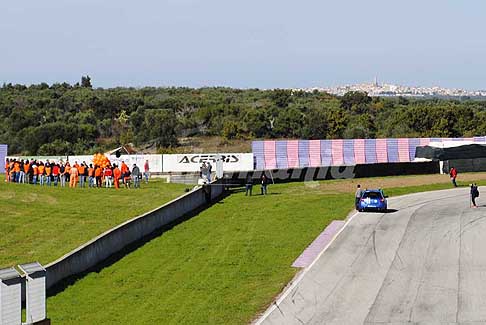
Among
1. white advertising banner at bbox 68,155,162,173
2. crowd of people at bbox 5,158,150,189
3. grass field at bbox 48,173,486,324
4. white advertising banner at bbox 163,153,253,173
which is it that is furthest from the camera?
white advertising banner at bbox 163,153,253,173

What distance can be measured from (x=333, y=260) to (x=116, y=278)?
7412 millimetres

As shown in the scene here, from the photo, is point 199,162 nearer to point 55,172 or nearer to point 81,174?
point 81,174

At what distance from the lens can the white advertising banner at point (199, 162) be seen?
63.6 metres

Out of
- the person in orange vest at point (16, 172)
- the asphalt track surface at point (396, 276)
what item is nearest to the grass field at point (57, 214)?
the person in orange vest at point (16, 172)

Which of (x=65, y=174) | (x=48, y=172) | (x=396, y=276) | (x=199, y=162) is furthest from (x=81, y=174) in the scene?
(x=396, y=276)

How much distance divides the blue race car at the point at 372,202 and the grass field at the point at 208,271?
2.94ft

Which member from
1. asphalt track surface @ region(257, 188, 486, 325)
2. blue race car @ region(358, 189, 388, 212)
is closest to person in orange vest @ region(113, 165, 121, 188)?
blue race car @ region(358, 189, 388, 212)

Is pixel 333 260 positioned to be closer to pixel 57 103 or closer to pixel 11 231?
pixel 11 231

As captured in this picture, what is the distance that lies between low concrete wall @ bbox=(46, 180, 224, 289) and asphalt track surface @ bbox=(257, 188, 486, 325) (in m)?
6.56

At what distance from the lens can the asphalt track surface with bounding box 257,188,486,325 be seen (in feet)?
70.3

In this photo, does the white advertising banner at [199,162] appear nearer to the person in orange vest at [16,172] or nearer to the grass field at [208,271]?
the person in orange vest at [16,172]

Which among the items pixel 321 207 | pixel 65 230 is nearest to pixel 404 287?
pixel 65 230

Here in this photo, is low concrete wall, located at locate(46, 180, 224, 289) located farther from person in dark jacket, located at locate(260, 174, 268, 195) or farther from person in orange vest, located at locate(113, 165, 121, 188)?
person in orange vest, located at locate(113, 165, 121, 188)

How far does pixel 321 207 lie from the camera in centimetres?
4225
